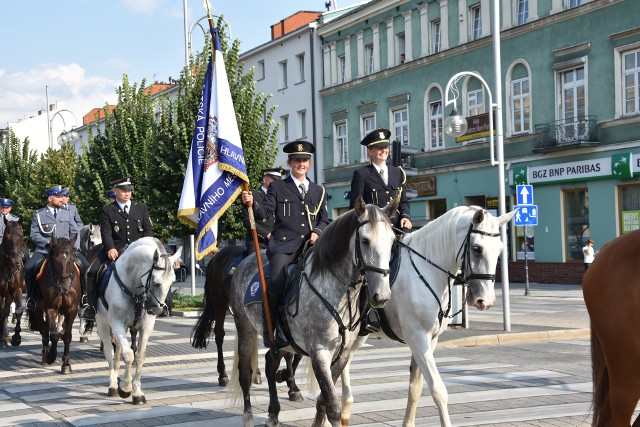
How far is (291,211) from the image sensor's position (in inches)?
328

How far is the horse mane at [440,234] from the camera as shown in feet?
25.5

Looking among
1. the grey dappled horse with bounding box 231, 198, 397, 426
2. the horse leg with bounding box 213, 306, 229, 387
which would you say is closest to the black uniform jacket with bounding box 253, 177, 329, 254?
the grey dappled horse with bounding box 231, 198, 397, 426

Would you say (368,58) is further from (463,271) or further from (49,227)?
(463,271)

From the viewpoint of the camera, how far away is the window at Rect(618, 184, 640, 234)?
98.9 ft

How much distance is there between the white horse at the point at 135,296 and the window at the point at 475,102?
1101 inches

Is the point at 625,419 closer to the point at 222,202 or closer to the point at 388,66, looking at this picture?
the point at 222,202

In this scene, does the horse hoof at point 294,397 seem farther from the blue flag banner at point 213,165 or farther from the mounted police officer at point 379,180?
the mounted police officer at point 379,180

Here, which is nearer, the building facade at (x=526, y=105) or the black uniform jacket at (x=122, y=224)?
the black uniform jacket at (x=122, y=224)

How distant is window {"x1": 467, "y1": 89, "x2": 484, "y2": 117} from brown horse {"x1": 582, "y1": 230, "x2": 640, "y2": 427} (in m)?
31.8

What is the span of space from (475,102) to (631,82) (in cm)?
831

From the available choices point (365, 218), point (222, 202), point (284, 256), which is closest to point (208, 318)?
point (222, 202)

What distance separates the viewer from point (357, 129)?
45438mm

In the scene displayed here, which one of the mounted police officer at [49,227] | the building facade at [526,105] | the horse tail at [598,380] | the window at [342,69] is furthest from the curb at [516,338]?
the window at [342,69]

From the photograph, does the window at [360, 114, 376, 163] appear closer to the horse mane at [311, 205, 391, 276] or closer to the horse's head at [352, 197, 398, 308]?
the horse mane at [311, 205, 391, 276]
